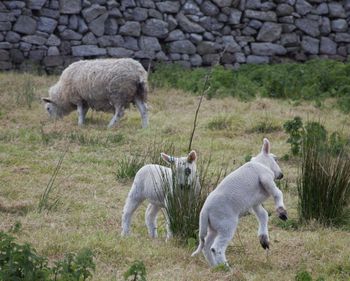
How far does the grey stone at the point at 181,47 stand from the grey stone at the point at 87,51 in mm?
1477

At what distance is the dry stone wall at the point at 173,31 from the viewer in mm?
16047

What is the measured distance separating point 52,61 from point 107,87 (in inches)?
188

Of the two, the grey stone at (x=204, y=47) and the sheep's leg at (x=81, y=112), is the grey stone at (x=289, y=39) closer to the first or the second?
the grey stone at (x=204, y=47)

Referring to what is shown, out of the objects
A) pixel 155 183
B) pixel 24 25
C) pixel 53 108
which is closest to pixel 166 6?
pixel 24 25

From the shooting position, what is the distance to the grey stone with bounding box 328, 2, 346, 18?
58.2 feet

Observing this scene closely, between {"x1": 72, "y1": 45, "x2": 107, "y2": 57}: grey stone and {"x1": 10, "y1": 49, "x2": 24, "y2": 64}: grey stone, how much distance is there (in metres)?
1.03

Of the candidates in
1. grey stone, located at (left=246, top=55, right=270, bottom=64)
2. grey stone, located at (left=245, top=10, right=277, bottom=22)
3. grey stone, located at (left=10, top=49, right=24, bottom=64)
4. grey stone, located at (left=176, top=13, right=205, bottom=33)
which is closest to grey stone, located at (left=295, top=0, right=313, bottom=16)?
grey stone, located at (left=245, top=10, right=277, bottom=22)

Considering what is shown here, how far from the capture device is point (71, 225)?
648cm

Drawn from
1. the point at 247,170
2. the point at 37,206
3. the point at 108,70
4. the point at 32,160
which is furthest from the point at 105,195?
the point at 108,70

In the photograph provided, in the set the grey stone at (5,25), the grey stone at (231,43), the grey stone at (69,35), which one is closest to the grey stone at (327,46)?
the grey stone at (231,43)

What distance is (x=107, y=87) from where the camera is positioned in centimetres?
1168

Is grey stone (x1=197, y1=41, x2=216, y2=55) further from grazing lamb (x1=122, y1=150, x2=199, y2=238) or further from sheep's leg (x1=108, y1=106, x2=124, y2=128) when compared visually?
grazing lamb (x1=122, y1=150, x2=199, y2=238)

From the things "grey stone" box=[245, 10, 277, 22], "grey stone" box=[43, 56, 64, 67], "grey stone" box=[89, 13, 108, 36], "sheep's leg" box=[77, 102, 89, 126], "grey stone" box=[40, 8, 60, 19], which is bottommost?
"grey stone" box=[43, 56, 64, 67]

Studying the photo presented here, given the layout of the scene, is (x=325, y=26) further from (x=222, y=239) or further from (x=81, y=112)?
(x=222, y=239)
